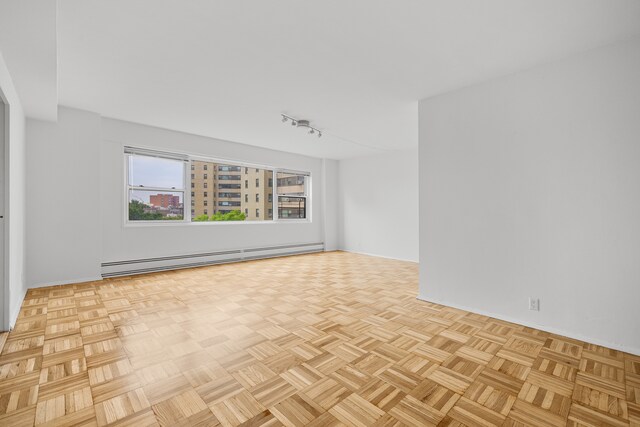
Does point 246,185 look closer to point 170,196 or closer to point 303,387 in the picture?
point 170,196

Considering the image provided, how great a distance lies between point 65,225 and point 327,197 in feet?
17.7

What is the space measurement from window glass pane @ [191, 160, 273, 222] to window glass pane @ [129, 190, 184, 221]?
0.29m

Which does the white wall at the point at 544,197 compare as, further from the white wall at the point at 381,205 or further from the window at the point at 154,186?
the window at the point at 154,186

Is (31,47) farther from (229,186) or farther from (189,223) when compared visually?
(229,186)

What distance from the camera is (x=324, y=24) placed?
2.26 metres

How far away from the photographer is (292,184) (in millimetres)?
7562

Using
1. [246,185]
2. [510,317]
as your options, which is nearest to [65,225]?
[246,185]

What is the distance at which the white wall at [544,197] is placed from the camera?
2.39 metres

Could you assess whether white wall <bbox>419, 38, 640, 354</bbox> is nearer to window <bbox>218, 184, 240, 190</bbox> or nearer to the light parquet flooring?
the light parquet flooring

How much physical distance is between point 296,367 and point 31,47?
316 centimetres

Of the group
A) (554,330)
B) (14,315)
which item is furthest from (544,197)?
(14,315)

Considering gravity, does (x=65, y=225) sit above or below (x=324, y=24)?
below

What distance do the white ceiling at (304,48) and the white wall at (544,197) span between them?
0.26m

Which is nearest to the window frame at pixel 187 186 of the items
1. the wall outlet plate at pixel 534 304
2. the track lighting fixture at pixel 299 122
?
the track lighting fixture at pixel 299 122
